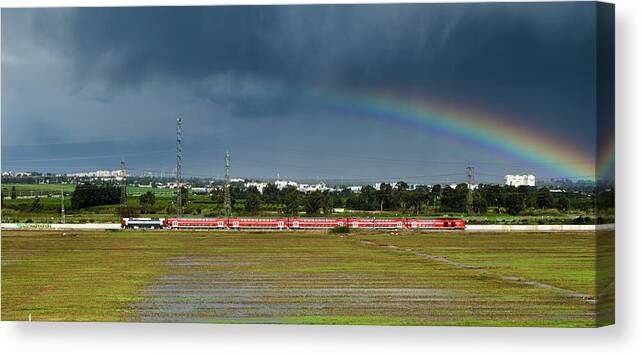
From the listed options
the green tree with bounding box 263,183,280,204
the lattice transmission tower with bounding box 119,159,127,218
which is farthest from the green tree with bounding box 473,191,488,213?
the lattice transmission tower with bounding box 119,159,127,218

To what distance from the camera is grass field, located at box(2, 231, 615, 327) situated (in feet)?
53.8

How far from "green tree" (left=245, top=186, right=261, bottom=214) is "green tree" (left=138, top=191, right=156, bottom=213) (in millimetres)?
3214

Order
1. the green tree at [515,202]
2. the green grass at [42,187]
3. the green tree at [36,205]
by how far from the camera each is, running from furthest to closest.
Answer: the green tree at [515,202], the green tree at [36,205], the green grass at [42,187]

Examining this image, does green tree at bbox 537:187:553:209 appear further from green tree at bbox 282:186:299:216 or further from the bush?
the bush

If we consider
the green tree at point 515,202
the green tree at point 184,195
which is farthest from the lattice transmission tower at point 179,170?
the green tree at point 515,202

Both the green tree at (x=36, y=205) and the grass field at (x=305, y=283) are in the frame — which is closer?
the grass field at (x=305, y=283)

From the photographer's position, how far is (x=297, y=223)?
3384 centimetres

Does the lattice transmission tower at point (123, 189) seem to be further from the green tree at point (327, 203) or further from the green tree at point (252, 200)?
the green tree at point (327, 203)

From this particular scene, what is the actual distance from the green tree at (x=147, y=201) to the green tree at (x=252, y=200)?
10.5 feet

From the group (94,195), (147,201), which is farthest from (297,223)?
(94,195)

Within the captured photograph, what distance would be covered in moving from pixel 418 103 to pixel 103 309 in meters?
8.75

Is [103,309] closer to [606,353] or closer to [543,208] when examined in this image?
[606,353]

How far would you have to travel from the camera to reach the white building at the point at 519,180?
25.0m

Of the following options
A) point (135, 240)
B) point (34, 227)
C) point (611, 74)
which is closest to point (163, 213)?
point (135, 240)
